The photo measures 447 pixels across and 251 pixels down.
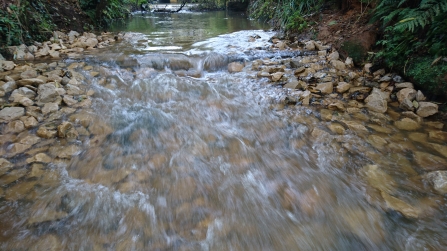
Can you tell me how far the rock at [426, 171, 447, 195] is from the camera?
178 cm

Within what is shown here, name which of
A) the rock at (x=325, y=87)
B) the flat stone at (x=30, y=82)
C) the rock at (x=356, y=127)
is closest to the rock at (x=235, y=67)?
the rock at (x=325, y=87)

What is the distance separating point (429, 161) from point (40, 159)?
342 cm

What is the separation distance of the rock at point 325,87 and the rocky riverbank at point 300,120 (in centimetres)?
1

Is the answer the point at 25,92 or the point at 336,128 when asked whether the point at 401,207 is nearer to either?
the point at 336,128

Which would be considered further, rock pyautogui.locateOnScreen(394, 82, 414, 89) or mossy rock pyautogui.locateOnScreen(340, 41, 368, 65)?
mossy rock pyautogui.locateOnScreen(340, 41, 368, 65)

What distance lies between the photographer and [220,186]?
196cm

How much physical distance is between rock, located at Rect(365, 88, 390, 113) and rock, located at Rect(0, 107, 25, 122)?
411cm

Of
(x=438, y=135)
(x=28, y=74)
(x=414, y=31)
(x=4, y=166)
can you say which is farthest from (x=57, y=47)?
(x=438, y=135)

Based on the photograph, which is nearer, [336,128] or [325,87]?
[336,128]

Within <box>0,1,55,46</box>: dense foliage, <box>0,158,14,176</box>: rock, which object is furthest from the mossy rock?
<box>0,1,55,46</box>: dense foliage

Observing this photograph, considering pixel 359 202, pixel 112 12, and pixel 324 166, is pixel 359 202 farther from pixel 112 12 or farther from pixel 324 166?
pixel 112 12

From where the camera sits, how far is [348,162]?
2.13m

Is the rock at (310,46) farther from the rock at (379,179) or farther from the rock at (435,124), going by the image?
the rock at (379,179)

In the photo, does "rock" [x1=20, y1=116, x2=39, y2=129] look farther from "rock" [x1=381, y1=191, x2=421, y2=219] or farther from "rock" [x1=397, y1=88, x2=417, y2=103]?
"rock" [x1=397, y1=88, x2=417, y2=103]
